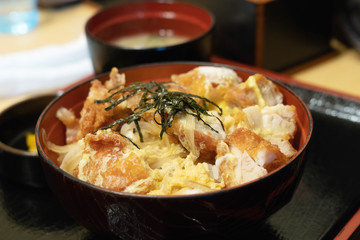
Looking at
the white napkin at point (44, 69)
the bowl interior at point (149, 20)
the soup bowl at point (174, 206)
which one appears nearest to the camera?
the soup bowl at point (174, 206)

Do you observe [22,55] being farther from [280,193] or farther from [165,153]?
[280,193]

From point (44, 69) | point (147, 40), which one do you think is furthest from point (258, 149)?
point (44, 69)

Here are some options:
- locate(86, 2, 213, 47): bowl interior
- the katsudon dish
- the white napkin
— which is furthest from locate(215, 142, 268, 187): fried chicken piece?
the white napkin

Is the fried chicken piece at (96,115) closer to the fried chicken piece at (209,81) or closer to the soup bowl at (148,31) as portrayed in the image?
the fried chicken piece at (209,81)

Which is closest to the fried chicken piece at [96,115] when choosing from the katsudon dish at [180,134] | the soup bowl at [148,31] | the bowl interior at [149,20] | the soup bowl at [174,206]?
the katsudon dish at [180,134]

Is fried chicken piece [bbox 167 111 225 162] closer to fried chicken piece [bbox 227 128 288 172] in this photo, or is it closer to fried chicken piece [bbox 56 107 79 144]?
fried chicken piece [bbox 227 128 288 172]

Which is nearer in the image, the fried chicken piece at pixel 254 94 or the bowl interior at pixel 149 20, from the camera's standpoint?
the fried chicken piece at pixel 254 94
